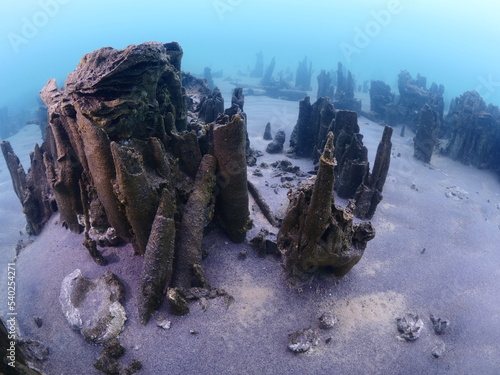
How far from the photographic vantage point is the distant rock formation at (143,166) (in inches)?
210

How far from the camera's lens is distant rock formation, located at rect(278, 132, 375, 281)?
530cm

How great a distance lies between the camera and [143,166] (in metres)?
5.62

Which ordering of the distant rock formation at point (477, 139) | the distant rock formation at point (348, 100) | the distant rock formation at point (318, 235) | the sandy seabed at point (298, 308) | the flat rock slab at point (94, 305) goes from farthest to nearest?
the distant rock formation at point (348, 100)
the distant rock formation at point (477, 139)
the distant rock formation at point (318, 235)
the flat rock slab at point (94, 305)
the sandy seabed at point (298, 308)

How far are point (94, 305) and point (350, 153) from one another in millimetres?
9248

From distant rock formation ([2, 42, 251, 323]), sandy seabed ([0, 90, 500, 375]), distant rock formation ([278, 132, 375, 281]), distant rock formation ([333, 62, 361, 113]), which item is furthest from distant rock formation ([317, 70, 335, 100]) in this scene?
distant rock formation ([278, 132, 375, 281])

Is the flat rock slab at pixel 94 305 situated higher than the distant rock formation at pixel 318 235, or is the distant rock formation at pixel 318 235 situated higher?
the distant rock formation at pixel 318 235

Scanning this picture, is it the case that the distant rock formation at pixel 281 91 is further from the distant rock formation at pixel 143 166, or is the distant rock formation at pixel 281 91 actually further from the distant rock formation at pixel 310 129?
the distant rock formation at pixel 143 166

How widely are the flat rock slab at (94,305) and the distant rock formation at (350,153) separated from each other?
774 cm

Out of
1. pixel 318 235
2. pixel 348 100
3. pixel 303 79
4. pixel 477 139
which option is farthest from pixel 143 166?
pixel 303 79

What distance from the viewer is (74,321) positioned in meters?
5.30

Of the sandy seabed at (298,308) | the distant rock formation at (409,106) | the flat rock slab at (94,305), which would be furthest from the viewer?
the distant rock formation at (409,106)

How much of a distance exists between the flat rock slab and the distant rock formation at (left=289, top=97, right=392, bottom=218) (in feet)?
25.4

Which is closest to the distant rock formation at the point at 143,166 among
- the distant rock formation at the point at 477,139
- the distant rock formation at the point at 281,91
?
the distant rock formation at the point at 477,139

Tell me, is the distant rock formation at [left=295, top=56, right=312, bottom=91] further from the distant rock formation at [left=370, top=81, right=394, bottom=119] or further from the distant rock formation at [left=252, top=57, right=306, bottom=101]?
the distant rock formation at [left=370, top=81, right=394, bottom=119]
